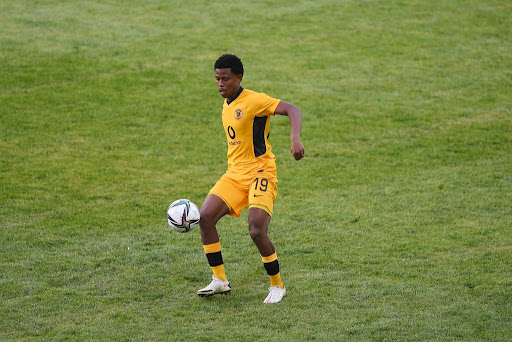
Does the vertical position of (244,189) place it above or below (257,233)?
above

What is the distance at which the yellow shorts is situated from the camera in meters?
7.69

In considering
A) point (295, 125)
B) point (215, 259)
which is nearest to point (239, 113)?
point (295, 125)

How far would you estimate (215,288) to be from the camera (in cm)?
773

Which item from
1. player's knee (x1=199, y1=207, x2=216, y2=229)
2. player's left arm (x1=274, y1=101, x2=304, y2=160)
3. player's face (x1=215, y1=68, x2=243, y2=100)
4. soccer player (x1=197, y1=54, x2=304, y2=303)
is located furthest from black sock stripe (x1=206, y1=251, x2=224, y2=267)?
player's face (x1=215, y1=68, x2=243, y2=100)

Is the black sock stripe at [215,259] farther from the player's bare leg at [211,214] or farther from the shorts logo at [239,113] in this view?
the shorts logo at [239,113]

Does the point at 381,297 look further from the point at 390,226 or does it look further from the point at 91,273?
the point at 91,273

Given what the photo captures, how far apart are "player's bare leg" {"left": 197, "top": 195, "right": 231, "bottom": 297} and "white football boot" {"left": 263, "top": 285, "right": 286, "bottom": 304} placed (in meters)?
0.49

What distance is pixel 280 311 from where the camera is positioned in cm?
732

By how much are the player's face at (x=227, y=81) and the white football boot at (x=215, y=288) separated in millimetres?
2077

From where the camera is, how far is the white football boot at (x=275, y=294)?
24.9ft

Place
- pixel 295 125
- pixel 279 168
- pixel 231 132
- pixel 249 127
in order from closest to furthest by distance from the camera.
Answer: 1. pixel 295 125
2. pixel 249 127
3. pixel 231 132
4. pixel 279 168

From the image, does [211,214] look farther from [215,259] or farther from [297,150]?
[297,150]

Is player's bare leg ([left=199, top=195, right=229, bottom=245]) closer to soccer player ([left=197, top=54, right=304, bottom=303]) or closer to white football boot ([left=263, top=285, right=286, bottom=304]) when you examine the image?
soccer player ([left=197, top=54, right=304, bottom=303])

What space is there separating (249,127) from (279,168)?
17.3 ft
